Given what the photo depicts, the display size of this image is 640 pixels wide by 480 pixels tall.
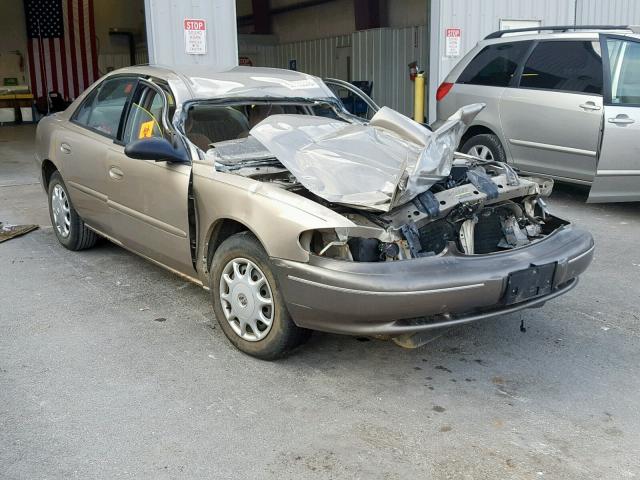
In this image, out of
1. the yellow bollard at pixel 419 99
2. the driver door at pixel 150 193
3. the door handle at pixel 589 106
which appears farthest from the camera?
the yellow bollard at pixel 419 99

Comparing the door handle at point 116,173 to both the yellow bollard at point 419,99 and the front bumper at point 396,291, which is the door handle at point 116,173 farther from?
the yellow bollard at point 419,99

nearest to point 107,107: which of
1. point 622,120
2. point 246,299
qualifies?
point 246,299

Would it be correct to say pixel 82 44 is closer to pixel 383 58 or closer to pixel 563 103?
pixel 383 58

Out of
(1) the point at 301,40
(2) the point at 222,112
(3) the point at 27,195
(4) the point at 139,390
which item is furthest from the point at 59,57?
(4) the point at 139,390

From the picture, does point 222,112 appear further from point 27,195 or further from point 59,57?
point 59,57

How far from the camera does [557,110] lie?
704 centimetres

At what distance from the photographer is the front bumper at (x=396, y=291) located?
317 cm

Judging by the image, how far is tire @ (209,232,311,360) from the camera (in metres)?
3.55

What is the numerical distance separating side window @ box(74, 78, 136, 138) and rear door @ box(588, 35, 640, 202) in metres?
4.44

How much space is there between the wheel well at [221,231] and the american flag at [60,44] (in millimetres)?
19582

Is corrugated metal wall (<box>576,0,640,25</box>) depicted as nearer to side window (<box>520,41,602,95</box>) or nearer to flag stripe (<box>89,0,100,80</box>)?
side window (<box>520,41,602,95</box>)

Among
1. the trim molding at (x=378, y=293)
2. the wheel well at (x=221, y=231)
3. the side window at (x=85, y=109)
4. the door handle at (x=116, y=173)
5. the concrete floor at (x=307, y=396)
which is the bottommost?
the concrete floor at (x=307, y=396)

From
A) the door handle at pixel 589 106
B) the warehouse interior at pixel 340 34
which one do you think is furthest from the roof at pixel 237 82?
the warehouse interior at pixel 340 34

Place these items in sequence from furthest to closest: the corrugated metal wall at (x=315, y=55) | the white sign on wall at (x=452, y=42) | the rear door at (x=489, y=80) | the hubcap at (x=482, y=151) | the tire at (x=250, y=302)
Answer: the corrugated metal wall at (x=315, y=55) < the white sign on wall at (x=452, y=42) < the hubcap at (x=482, y=151) < the rear door at (x=489, y=80) < the tire at (x=250, y=302)
